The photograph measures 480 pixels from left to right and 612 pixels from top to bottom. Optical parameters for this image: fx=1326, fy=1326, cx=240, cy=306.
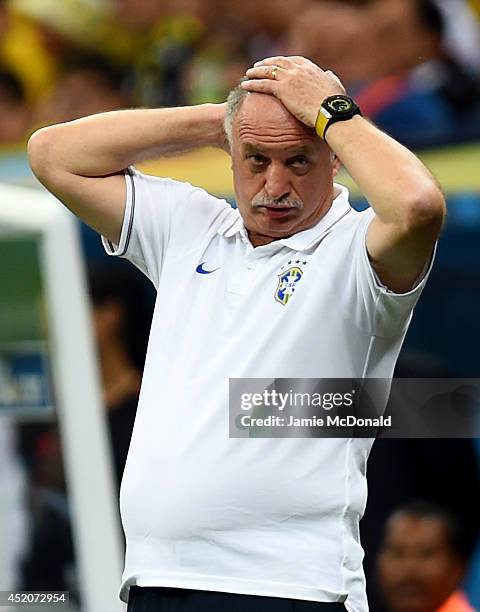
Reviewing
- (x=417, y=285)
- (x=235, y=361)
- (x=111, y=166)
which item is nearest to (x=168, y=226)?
(x=111, y=166)

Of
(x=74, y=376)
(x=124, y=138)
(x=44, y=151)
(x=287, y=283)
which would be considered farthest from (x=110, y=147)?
(x=74, y=376)

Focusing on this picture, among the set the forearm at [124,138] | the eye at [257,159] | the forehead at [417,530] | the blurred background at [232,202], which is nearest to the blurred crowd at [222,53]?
the blurred background at [232,202]

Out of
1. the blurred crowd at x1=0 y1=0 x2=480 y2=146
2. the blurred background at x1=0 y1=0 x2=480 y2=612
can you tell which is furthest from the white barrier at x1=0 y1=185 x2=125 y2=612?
the blurred crowd at x1=0 y1=0 x2=480 y2=146

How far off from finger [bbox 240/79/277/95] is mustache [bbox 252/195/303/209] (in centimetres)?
19

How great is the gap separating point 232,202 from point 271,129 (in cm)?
247

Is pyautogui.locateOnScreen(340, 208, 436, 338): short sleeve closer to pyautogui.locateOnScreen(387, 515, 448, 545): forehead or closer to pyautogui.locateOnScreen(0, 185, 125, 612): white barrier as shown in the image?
pyautogui.locateOnScreen(387, 515, 448, 545): forehead

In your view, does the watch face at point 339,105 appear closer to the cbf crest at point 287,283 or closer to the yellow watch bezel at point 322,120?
the yellow watch bezel at point 322,120

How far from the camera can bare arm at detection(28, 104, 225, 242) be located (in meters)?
2.61

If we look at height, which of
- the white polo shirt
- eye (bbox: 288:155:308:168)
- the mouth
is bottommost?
the white polo shirt

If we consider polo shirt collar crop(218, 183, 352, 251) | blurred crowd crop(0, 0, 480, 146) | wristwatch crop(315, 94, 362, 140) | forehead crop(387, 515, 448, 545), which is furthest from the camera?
blurred crowd crop(0, 0, 480, 146)

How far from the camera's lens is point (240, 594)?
2.27 metres

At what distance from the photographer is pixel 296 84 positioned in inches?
93.3

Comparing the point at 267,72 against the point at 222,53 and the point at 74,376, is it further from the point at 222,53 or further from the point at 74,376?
the point at 222,53

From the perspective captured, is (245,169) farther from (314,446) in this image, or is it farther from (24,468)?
(24,468)
